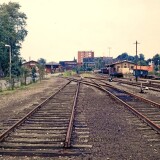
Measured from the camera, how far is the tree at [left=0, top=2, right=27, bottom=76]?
56.4 meters

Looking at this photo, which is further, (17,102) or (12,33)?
(12,33)

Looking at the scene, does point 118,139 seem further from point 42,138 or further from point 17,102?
point 17,102

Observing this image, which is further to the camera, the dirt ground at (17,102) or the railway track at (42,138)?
the dirt ground at (17,102)

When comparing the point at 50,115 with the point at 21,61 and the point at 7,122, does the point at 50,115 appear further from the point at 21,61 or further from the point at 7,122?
the point at 21,61

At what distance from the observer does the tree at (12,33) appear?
185 feet

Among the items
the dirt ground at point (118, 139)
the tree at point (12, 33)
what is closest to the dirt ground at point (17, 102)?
the dirt ground at point (118, 139)

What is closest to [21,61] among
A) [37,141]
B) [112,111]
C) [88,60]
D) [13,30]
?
[13,30]

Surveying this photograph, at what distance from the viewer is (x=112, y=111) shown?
13672 millimetres

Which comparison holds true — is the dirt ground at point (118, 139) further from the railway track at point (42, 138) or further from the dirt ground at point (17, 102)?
the dirt ground at point (17, 102)

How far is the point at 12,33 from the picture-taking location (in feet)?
192

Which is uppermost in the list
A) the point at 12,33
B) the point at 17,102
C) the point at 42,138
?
the point at 12,33

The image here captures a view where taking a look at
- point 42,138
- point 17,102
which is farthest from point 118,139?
point 17,102

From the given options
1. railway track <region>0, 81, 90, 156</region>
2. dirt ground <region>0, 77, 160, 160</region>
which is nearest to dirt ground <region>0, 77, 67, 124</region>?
dirt ground <region>0, 77, 160, 160</region>

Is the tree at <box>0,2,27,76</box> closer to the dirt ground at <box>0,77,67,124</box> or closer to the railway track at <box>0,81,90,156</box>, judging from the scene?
the dirt ground at <box>0,77,67,124</box>
